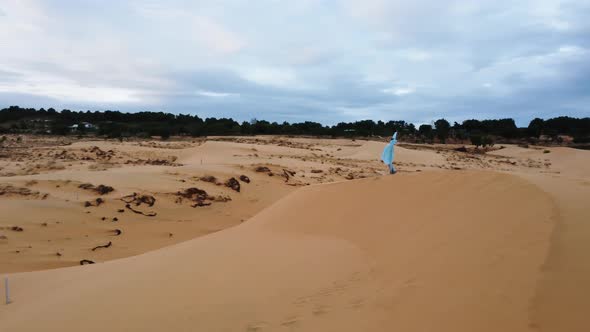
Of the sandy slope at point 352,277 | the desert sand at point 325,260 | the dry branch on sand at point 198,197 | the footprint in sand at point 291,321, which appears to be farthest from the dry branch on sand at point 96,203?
the footprint in sand at point 291,321

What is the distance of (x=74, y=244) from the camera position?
20.9ft

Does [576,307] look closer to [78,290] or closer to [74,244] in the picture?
[78,290]

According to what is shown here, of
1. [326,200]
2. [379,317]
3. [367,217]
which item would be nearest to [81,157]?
[326,200]

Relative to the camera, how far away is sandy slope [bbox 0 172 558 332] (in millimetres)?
2379

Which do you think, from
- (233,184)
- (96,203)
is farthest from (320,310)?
(233,184)

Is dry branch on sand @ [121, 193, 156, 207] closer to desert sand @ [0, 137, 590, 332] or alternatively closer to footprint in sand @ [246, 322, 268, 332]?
desert sand @ [0, 137, 590, 332]

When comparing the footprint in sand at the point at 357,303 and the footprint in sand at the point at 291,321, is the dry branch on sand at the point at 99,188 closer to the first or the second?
the footprint in sand at the point at 291,321

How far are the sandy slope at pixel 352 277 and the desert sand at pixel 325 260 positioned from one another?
0.6 inches

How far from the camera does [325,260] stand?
13.3ft

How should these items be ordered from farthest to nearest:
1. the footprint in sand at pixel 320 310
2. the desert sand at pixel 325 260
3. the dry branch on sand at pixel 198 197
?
the dry branch on sand at pixel 198 197 → the footprint in sand at pixel 320 310 → the desert sand at pixel 325 260

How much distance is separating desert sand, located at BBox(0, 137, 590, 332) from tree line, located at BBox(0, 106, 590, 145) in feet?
98.2

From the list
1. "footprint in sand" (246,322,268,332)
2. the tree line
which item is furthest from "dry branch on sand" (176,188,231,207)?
the tree line

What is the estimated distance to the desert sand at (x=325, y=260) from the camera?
7.59 feet

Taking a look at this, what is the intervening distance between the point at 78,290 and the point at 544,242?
3919 millimetres
